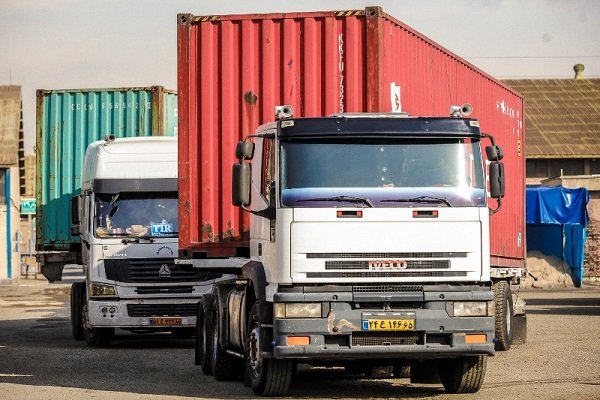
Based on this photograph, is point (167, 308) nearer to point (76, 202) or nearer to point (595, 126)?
point (76, 202)

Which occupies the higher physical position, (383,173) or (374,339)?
(383,173)

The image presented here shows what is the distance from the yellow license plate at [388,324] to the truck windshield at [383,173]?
110cm

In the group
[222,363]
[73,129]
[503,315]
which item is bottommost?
[222,363]

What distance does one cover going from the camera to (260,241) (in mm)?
13797

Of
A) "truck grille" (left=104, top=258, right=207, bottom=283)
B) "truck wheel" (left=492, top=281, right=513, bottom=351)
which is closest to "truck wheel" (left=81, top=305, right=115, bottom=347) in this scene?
"truck grille" (left=104, top=258, right=207, bottom=283)

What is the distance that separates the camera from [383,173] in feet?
42.6

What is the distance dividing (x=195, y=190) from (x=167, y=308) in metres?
5.17

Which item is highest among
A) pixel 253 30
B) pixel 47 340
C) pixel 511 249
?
pixel 253 30

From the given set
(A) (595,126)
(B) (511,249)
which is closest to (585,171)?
(A) (595,126)

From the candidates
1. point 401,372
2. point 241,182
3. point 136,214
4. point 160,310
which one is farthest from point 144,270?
point 241,182

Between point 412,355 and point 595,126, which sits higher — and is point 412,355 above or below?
below

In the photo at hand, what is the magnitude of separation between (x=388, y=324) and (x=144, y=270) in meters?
8.36

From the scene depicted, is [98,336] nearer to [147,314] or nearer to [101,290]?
[101,290]

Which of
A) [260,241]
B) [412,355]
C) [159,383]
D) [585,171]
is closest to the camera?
[412,355]
